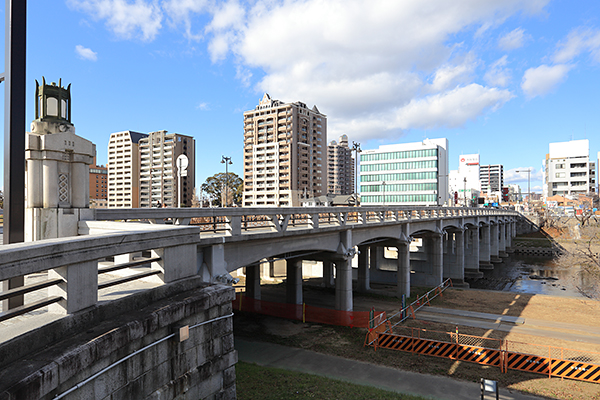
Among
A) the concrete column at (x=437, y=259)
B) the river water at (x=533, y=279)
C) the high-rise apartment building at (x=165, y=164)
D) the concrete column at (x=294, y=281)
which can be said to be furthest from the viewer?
the high-rise apartment building at (x=165, y=164)

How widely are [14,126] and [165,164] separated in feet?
403

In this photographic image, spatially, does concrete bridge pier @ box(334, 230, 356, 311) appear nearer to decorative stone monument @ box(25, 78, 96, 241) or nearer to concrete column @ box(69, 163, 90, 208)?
concrete column @ box(69, 163, 90, 208)

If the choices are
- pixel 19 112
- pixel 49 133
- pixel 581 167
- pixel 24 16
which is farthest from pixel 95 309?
pixel 581 167

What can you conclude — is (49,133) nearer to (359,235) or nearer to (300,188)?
(359,235)

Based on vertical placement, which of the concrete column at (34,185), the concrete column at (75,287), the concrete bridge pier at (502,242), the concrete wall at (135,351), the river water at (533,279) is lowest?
the river water at (533,279)

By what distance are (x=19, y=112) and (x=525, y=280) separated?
5424 cm

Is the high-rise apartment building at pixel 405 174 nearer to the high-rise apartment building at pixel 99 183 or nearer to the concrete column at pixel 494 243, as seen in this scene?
the concrete column at pixel 494 243

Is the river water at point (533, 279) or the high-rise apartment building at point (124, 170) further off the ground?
the high-rise apartment building at point (124, 170)

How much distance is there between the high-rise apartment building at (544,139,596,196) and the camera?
131625mm

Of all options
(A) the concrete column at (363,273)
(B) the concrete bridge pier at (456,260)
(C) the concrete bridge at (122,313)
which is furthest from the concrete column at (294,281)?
(B) the concrete bridge pier at (456,260)

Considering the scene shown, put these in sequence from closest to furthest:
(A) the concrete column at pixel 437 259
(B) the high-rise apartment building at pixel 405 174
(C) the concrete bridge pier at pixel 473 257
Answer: (A) the concrete column at pixel 437 259, (C) the concrete bridge pier at pixel 473 257, (B) the high-rise apartment building at pixel 405 174

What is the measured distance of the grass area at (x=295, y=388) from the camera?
12.2 metres

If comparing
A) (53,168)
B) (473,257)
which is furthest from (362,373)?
(473,257)

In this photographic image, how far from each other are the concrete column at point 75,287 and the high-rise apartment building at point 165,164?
117m
